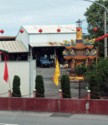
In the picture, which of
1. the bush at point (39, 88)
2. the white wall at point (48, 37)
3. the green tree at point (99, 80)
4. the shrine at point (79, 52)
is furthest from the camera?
the white wall at point (48, 37)

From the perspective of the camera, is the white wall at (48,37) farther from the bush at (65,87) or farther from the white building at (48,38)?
the bush at (65,87)

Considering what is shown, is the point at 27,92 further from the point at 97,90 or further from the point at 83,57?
the point at 83,57

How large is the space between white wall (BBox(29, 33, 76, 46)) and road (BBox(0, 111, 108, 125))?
43016mm

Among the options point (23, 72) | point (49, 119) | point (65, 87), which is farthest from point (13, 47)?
point (49, 119)

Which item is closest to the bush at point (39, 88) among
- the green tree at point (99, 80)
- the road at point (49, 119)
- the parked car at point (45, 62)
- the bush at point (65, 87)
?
the bush at point (65, 87)

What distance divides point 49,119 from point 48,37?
45811 mm

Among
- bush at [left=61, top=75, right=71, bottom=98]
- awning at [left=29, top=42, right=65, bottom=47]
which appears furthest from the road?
awning at [left=29, top=42, right=65, bottom=47]

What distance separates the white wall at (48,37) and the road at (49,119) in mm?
43016

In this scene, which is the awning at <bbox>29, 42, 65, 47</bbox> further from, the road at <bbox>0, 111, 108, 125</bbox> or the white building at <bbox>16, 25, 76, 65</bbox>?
the road at <bbox>0, 111, 108, 125</bbox>

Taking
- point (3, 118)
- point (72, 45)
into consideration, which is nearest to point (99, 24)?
point (72, 45)

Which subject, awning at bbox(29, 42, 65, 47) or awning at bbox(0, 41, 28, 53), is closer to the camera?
awning at bbox(29, 42, 65, 47)

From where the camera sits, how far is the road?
2091 cm

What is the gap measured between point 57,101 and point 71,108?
2.87 feet

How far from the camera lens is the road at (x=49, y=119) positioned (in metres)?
20.9
